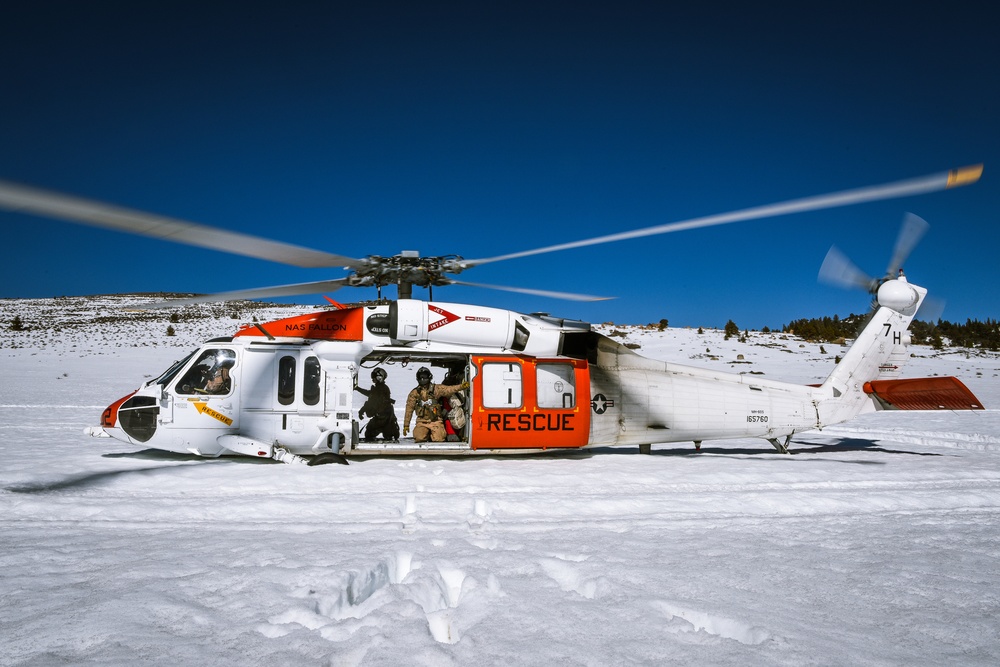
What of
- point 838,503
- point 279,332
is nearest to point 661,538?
point 838,503

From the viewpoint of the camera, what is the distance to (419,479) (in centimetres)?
811

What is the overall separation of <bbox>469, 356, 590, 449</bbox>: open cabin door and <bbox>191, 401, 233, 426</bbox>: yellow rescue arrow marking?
3.85m

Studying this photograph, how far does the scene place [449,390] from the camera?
1032cm

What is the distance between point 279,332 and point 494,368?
3.59 m

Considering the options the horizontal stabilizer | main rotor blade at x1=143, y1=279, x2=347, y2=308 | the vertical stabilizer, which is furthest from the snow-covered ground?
main rotor blade at x1=143, y1=279, x2=347, y2=308

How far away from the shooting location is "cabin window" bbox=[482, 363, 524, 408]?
381 inches

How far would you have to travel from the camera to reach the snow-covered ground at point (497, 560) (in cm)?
332

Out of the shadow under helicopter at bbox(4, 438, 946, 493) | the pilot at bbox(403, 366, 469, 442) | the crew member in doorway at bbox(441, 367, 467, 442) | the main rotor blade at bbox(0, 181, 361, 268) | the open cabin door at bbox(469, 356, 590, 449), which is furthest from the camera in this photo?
the crew member in doorway at bbox(441, 367, 467, 442)

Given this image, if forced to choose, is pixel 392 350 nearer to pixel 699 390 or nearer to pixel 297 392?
pixel 297 392

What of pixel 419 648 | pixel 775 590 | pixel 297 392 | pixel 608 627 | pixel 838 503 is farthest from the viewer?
pixel 297 392

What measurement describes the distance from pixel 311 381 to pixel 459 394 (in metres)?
2.61

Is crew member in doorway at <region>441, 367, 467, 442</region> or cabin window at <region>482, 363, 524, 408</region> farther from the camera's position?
crew member in doorway at <region>441, 367, 467, 442</region>

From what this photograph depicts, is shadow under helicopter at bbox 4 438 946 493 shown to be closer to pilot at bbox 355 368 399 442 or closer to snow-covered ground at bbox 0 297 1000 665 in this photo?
snow-covered ground at bbox 0 297 1000 665

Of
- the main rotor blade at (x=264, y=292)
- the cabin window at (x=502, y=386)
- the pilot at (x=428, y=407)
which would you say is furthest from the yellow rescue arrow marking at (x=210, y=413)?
the cabin window at (x=502, y=386)
